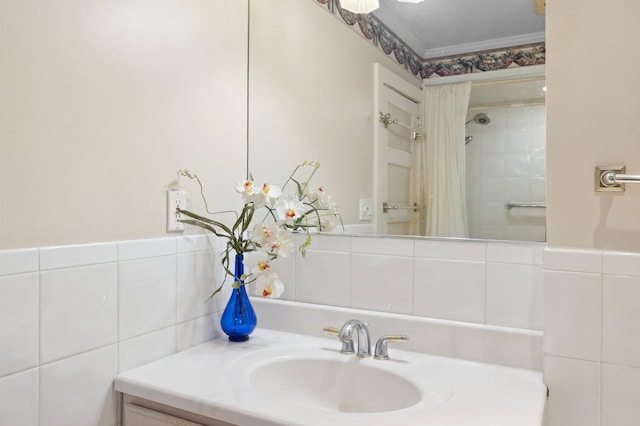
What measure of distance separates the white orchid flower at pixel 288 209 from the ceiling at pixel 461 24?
566mm

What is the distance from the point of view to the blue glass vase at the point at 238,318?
1.29m

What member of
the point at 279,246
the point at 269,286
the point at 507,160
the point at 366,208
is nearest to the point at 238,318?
the point at 269,286

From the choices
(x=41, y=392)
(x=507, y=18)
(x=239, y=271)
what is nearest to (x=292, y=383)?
(x=239, y=271)

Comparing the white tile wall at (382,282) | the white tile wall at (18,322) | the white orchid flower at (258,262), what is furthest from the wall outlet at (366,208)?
the white tile wall at (18,322)

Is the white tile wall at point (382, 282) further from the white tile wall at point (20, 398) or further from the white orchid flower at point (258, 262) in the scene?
the white tile wall at point (20, 398)

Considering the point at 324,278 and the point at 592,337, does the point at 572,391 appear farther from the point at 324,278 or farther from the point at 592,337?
the point at 324,278

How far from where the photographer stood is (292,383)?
3.87ft

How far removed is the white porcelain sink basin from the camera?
1096mm

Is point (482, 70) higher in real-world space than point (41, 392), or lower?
higher

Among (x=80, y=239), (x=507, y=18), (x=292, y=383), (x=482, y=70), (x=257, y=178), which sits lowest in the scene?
(x=292, y=383)

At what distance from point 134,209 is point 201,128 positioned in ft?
1.07

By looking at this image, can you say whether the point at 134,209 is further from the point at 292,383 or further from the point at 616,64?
the point at 616,64

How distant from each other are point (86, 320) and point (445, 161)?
38.9 inches

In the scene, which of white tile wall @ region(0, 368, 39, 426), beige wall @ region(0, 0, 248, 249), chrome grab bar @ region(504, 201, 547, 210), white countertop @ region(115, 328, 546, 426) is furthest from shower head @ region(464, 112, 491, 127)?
white tile wall @ region(0, 368, 39, 426)
